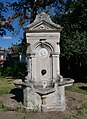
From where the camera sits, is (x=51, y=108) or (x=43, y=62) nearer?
(x=51, y=108)

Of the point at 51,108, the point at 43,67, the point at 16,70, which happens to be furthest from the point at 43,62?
the point at 16,70

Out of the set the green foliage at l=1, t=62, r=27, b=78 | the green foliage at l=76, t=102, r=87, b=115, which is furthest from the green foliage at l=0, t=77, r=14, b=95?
the green foliage at l=1, t=62, r=27, b=78

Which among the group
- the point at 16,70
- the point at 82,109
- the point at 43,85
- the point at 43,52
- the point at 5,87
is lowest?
the point at 82,109

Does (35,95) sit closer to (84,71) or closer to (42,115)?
(42,115)

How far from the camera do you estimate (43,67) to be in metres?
11.0

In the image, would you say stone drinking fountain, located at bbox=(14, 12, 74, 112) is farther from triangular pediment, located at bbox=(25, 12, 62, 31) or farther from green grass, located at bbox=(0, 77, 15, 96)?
green grass, located at bbox=(0, 77, 15, 96)

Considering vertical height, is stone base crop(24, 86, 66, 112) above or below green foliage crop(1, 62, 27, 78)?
below

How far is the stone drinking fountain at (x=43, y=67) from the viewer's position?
999 cm

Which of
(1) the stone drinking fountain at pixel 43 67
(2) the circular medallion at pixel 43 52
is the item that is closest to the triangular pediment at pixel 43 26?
(1) the stone drinking fountain at pixel 43 67

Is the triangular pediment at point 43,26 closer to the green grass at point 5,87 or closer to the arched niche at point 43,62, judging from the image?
the arched niche at point 43,62

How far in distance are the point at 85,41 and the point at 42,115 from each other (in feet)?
38.8

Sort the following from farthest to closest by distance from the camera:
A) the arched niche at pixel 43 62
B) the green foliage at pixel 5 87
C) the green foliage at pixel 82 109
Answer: the green foliage at pixel 5 87
the arched niche at pixel 43 62
the green foliage at pixel 82 109

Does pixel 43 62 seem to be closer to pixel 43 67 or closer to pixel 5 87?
pixel 43 67

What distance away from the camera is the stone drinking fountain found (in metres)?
9.99
